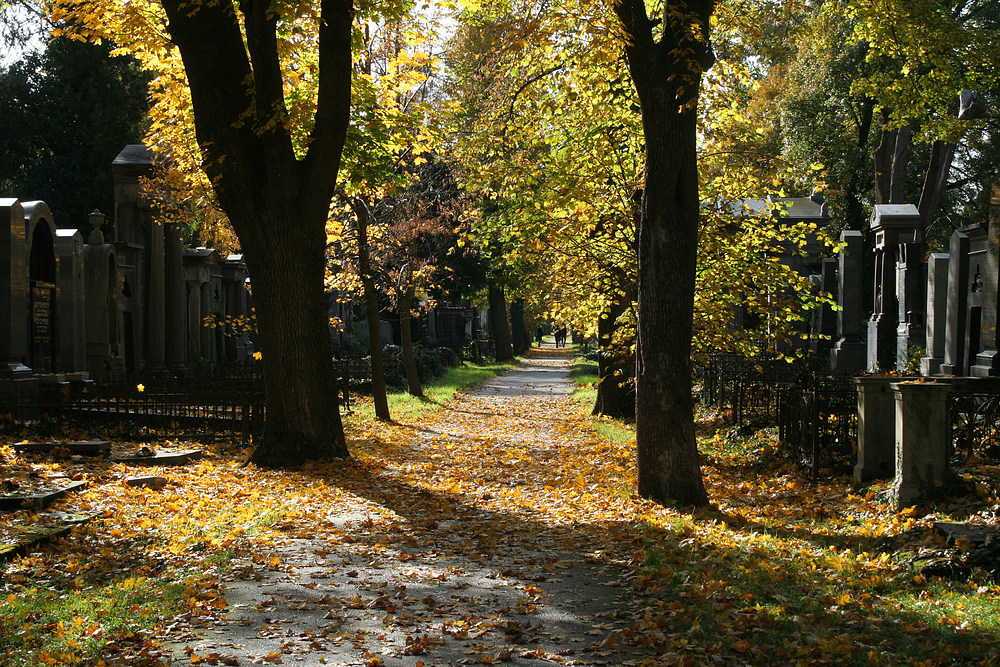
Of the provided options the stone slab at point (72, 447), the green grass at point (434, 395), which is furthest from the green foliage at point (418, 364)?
the stone slab at point (72, 447)

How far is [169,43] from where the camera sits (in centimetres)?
1321

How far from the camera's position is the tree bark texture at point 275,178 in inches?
442

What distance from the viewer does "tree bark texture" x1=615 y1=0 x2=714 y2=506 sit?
9227mm

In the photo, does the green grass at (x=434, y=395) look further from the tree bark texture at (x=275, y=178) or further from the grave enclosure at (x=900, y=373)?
the grave enclosure at (x=900, y=373)

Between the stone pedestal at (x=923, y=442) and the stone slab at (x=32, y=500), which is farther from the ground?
the stone pedestal at (x=923, y=442)

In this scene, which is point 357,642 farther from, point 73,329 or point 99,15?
point 73,329

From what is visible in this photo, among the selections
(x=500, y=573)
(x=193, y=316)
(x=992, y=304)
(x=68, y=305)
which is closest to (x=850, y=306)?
(x=992, y=304)

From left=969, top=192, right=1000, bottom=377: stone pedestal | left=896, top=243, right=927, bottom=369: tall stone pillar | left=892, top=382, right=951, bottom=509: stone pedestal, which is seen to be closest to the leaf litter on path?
left=892, top=382, right=951, bottom=509: stone pedestal

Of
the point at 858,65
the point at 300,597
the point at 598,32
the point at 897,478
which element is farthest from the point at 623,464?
the point at 858,65

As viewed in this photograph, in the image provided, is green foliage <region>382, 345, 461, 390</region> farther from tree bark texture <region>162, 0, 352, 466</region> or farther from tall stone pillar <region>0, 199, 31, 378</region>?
tree bark texture <region>162, 0, 352, 466</region>

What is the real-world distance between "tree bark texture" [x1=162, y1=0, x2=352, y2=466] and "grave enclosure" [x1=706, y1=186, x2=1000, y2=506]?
21.2 feet

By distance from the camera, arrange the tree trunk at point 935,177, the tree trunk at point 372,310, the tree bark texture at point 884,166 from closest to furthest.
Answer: the tree trunk at point 372,310 < the tree trunk at point 935,177 < the tree bark texture at point 884,166

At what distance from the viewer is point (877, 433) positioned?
9344mm

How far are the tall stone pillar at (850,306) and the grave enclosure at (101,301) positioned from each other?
14868mm
